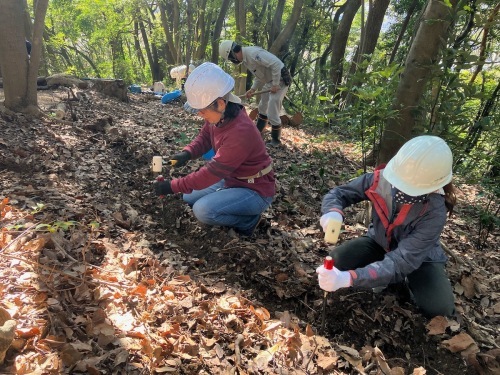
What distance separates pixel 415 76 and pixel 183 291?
298 centimetres

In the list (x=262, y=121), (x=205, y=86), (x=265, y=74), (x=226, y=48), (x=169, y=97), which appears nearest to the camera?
(x=205, y=86)

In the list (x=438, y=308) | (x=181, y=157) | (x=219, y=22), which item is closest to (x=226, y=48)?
(x=181, y=157)

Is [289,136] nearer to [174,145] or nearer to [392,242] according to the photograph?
[174,145]

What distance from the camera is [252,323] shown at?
7.80ft

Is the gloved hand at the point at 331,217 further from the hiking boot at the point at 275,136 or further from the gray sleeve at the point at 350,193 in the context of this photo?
the hiking boot at the point at 275,136

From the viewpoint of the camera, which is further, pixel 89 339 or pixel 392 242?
pixel 392 242

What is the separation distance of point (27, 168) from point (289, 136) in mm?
5403

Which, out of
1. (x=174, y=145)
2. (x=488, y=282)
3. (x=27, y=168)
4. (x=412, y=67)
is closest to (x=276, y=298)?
(x=488, y=282)

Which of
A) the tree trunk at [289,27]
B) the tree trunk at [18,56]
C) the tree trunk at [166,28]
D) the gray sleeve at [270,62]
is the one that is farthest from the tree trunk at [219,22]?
the tree trunk at [18,56]

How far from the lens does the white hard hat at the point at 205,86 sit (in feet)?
10.2

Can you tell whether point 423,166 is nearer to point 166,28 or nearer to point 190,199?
point 190,199

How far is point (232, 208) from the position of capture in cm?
351

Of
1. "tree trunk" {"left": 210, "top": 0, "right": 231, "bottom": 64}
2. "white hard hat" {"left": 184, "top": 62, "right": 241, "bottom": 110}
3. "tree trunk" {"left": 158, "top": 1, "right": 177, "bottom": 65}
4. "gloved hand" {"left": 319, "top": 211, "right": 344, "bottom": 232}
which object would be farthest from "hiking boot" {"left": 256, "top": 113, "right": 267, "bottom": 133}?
"tree trunk" {"left": 158, "top": 1, "right": 177, "bottom": 65}

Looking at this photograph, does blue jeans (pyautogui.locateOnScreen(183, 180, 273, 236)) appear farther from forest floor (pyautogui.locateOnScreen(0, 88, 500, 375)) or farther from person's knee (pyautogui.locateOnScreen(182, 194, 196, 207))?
person's knee (pyautogui.locateOnScreen(182, 194, 196, 207))
